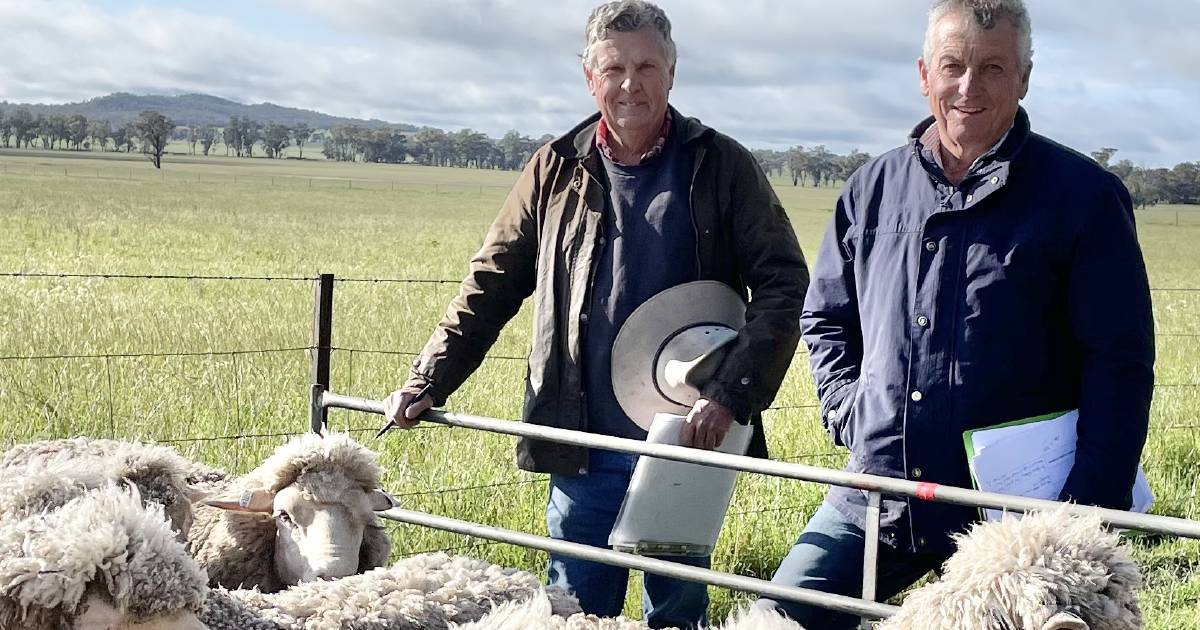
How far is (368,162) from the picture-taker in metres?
160

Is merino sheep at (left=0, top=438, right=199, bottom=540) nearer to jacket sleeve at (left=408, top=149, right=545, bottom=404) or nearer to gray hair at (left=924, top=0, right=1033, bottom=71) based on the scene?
jacket sleeve at (left=408, top=149, right=545, bottom=404)

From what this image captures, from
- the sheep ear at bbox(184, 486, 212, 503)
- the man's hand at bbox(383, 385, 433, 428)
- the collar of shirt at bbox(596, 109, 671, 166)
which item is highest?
the collar of shirt at bbox(596, 109, 671, 166)

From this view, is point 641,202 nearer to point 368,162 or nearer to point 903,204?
point 903,204

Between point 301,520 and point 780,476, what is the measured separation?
1.79 metres

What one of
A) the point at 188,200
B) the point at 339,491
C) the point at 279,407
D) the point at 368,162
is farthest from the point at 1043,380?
the point at 368,162

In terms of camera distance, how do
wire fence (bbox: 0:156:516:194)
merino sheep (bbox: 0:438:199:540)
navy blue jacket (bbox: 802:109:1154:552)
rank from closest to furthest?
navy blue jacket (bbox: 802:109:1154:552) → merino sheep (bbox: 0:438:199:540) → wire fence (bbox: 0:156:516:194)

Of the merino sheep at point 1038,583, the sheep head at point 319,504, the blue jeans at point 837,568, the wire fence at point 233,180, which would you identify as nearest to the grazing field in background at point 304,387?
the sheep head at point 319,504

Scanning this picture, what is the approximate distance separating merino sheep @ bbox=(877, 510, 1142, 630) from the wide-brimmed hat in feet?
4.92

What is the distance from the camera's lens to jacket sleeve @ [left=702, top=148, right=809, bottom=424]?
3822 mm

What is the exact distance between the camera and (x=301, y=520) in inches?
166

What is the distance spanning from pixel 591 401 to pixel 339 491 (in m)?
0.93

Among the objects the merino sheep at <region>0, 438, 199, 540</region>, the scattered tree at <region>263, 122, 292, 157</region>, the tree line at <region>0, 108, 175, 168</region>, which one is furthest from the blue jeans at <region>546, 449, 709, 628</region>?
the scattered tree at <region>263, 122, 292, 157</region>

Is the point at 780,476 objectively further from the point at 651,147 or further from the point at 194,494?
the point at 194,494

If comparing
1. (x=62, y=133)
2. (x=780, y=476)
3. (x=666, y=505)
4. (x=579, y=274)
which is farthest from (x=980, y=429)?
(x=62, y=133)
